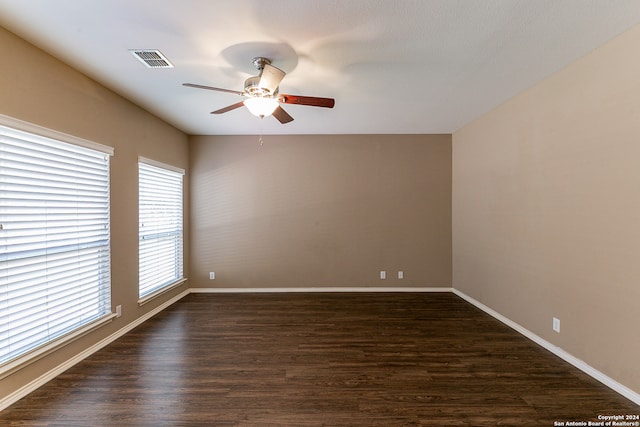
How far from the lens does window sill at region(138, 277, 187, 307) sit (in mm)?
3473

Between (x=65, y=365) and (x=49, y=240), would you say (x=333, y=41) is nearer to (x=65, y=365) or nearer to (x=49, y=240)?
(x=49, y=240)

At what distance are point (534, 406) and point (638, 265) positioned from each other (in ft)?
4.11

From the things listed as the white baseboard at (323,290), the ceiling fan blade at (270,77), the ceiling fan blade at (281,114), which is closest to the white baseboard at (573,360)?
the white baseboard at (323,290)

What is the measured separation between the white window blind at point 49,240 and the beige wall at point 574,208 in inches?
178

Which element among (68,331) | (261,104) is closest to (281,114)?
(261,104)

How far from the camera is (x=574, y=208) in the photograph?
2.47 metres

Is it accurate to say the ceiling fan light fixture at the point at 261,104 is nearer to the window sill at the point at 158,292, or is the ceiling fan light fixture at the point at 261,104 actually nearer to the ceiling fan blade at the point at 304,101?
the ceiling fan blade at the point at 304,101

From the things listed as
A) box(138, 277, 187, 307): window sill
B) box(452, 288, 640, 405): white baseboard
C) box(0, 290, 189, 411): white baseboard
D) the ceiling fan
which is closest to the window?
box(138, 277, 187, 307): window sill

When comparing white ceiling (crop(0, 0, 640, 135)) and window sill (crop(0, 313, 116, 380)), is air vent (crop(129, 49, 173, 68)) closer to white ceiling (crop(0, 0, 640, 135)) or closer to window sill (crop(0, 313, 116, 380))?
white ceiling (crop(0, 0, 640, 135))

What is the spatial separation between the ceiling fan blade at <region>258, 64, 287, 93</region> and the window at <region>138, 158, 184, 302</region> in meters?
2.19

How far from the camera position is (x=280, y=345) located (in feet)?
9.43

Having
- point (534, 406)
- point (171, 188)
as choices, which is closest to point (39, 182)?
point (171, 188)

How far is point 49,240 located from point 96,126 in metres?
1.19

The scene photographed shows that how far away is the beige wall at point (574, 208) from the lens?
2.05 meters
